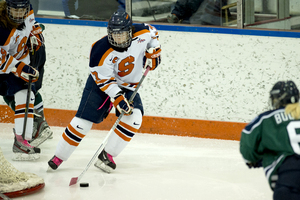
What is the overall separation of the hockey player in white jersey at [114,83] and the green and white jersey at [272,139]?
42.2 inches

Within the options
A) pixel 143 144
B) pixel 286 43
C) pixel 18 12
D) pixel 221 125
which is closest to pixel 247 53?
pixel 286 43

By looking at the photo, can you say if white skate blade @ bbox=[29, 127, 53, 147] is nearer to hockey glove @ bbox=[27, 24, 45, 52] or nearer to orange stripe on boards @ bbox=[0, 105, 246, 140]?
orange stripe on boards @ bbox=[0, 105, 246, 140]

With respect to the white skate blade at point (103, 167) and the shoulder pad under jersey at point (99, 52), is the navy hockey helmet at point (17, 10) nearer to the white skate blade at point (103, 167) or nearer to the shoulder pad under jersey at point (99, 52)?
the shoulder pad under jersey at point (99, 52)

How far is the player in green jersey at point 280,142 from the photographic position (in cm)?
136

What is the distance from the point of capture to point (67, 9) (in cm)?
375

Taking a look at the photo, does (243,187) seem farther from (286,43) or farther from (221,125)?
(286,43)

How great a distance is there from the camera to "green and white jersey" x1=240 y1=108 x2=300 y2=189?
1369 millimetres

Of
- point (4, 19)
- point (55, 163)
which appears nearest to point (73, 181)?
point (55, 163)

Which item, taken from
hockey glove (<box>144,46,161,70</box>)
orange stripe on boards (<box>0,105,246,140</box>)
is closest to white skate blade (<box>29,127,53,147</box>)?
orange stripe on boards (<box>0,105,246,140</box>)

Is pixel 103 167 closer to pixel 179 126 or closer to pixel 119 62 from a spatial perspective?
pixel 119 62

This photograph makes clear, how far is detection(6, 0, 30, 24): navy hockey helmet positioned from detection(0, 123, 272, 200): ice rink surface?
0.95 metres

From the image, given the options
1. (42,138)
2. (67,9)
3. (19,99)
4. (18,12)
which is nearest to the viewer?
(18,12)

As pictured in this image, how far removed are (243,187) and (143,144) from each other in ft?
3.76

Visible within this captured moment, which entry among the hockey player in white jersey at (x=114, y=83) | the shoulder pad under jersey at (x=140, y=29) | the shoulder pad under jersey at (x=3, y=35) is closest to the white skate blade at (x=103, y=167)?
the hockey player in white jersey at (x=114, y=83)
